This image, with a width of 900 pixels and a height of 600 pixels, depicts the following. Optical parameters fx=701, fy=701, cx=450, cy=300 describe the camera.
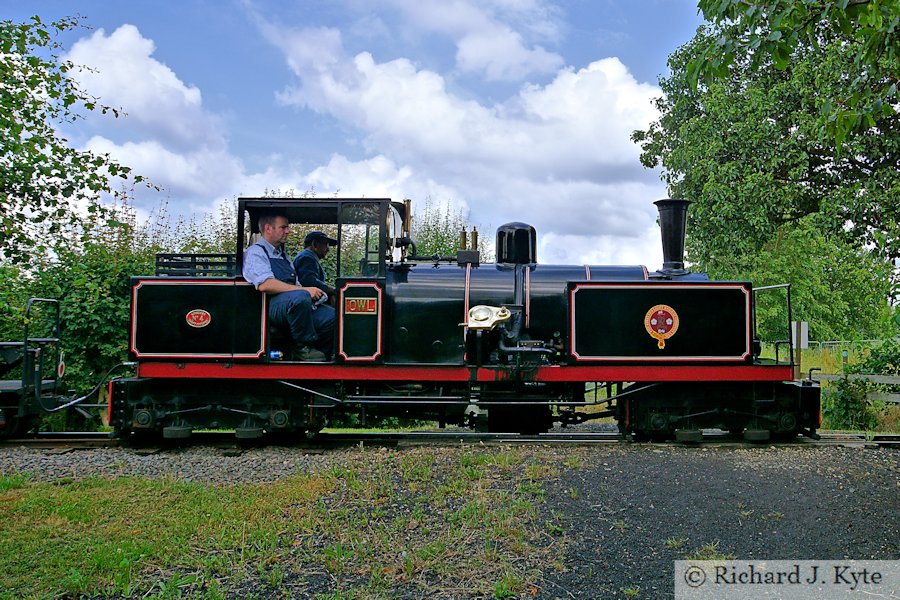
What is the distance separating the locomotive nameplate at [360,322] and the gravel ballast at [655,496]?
105 cm

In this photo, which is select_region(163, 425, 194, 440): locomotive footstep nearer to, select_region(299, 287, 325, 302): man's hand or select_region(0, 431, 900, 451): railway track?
select_region(0, 431, 900, 451): railway track

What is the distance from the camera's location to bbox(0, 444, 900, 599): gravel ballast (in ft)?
14.1

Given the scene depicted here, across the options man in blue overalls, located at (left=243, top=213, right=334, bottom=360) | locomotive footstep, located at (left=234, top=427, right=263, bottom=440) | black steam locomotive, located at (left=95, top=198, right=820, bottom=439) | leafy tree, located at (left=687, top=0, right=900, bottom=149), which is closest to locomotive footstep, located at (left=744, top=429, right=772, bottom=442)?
black steam locomotive, located at (left=95, top=198, right=820, bottom=439)

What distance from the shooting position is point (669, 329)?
784 cm

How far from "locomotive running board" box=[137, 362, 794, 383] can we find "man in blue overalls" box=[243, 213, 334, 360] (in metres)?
0.29

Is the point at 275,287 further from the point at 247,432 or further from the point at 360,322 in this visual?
the point at 247,432

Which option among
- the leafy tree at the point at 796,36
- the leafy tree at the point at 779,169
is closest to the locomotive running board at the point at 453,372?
the leafy tree at the point at 796,36

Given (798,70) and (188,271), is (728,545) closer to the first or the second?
(188,271)

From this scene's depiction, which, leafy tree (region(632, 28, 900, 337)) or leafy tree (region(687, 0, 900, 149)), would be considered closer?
leafy tree (region(687, 0, 900, 149))

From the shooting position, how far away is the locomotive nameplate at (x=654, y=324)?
7.81 metres

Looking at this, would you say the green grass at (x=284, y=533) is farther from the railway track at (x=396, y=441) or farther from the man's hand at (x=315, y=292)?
the man's hand at (x=315, y=292)

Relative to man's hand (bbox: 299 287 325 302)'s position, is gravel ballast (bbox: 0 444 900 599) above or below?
below

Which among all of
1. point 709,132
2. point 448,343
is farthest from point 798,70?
point 448,343

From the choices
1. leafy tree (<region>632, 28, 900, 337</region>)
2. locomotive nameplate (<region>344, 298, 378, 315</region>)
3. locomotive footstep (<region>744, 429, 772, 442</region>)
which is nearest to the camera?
locomotive nameplate (<region>344, 298, 378, 315</region>)
